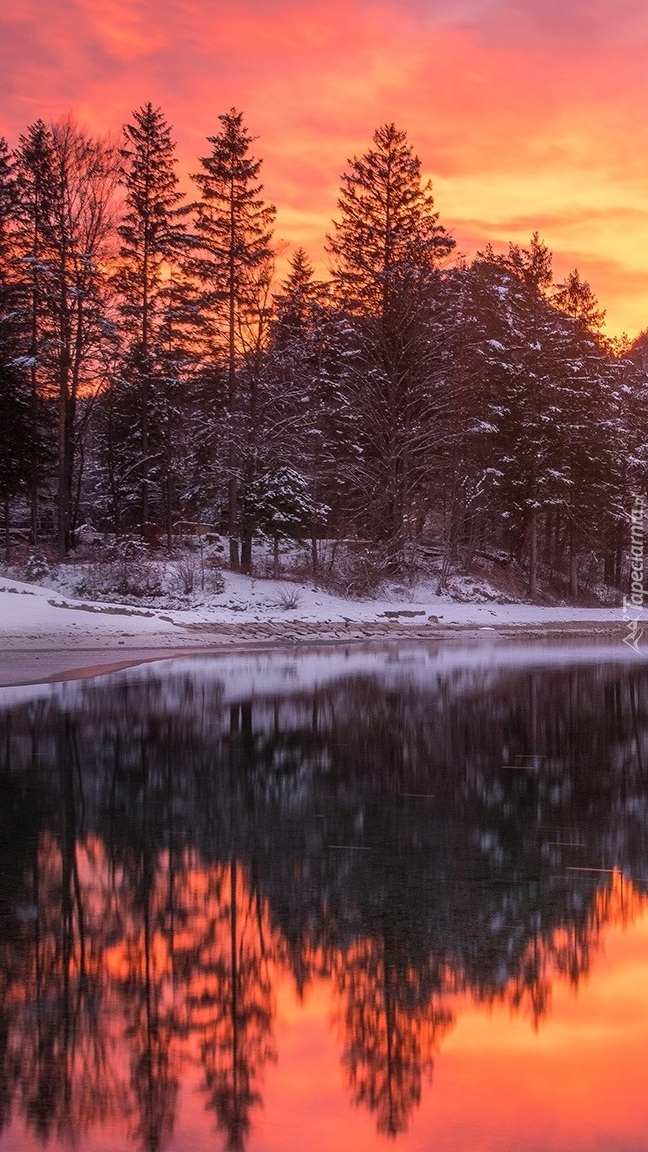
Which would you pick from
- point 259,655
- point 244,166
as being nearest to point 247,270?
point 244,166

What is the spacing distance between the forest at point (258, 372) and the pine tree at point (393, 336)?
0.30ft

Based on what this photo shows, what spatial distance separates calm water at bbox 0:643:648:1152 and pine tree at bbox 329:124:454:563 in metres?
38.0

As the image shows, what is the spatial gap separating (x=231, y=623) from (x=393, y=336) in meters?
20.8

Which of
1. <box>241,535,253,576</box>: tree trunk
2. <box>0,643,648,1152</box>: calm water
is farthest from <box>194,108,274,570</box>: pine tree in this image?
<box>0,643,648,1152</box>: calm water

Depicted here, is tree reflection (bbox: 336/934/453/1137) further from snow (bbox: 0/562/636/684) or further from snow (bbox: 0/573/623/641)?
snow (bbox: 0/573/623/641)

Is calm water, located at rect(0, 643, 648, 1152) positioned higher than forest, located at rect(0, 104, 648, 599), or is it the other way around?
forest, located at rect(0, 104, 648, 599)

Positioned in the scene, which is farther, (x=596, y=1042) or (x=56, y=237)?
(x=56, y=237)

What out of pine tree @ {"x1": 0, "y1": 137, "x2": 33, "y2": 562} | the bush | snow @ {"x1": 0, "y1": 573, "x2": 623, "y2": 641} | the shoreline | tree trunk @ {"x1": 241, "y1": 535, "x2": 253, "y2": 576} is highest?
pine tree @ {"x1": 0, "y1": 137, "x2": 33, "y2": 562}

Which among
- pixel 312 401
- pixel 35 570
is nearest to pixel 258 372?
pixel 312 401

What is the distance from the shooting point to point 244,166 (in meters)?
54.6

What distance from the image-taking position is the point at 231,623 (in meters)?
35.5

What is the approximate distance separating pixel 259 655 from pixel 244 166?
31920 mm

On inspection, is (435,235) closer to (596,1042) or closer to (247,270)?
(247,270)

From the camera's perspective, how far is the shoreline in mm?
23706
